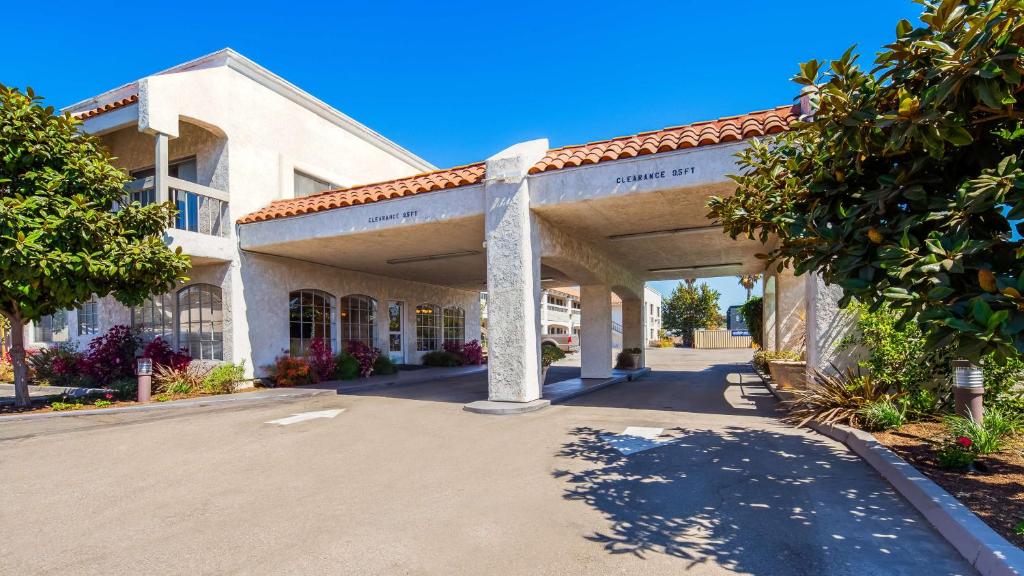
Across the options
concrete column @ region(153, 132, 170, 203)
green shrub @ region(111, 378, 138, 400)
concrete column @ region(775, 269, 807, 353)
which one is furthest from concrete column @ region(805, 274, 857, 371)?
green shrub @ region(111, 378, 138, 400)

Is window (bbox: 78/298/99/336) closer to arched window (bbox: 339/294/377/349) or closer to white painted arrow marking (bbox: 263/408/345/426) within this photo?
arched window (bbox: 339/294/377/349)

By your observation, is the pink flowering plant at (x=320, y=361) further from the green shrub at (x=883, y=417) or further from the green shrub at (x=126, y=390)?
the green shrub at (x=883, y=417)

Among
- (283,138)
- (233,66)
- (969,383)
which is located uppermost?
(233,66)

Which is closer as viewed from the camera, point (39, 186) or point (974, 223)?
point (974, 223)

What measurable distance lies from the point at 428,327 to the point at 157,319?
943 cm

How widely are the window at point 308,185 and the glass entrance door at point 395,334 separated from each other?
15.8 ft

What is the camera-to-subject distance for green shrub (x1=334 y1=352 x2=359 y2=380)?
47.7ft

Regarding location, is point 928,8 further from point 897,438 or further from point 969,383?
point 897,438

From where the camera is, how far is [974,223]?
2939mm

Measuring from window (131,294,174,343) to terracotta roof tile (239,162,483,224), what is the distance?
3.46 meters

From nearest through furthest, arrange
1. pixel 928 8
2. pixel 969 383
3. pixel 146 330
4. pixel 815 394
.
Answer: pixel 928 8 → pixel 969 383 → pixel 815 394 → pixel 146 330

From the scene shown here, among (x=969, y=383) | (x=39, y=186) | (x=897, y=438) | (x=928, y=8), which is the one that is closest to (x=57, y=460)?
(x=39, y=186)

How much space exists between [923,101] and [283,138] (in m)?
14.6

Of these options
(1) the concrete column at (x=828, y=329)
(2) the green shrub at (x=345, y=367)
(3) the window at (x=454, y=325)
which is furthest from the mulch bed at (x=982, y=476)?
(3) the window at (x=454, y=325)
